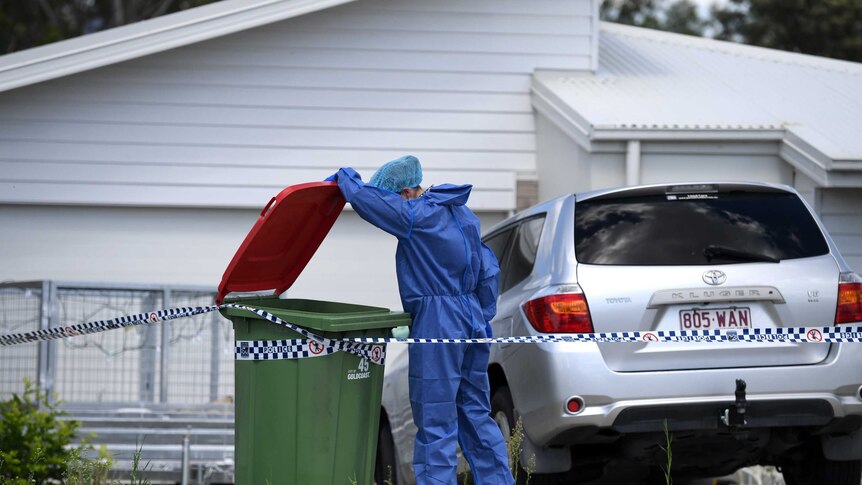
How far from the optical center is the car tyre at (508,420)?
231 inches

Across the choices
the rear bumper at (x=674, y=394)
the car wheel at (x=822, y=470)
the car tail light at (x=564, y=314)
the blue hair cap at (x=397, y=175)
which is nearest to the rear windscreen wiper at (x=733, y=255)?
the rear bumper at (x=674, y=394)

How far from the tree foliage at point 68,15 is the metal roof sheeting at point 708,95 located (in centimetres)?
1557

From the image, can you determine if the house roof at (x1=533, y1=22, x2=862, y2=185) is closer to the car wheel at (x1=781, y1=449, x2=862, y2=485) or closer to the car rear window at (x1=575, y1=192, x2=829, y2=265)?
the car rear window at (x1=575, y1=192, x2=829, y2=265)

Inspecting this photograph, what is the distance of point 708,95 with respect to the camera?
10844mm

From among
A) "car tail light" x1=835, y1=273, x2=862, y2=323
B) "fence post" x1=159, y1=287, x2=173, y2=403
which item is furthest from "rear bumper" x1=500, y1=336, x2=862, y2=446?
"fence post" x1=159, y1=287, x2=173, y2=403

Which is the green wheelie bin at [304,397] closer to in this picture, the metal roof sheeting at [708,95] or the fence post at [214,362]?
the fence post at [214,362]

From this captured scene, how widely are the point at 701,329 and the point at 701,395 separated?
0.31m

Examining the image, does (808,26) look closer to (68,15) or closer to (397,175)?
(68,15)

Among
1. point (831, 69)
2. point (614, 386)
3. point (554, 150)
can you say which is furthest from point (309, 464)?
point (831, 69)

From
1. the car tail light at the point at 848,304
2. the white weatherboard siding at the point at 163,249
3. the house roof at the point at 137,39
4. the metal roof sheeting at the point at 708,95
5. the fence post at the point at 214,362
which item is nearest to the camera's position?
the car tail light at the point at 848,304

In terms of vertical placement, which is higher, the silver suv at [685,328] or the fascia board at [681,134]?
the fascia board at [681,134]

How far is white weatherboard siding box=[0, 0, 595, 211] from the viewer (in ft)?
35.5

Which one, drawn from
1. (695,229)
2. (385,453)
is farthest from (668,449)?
(385,453)

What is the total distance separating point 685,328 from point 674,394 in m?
0.33
